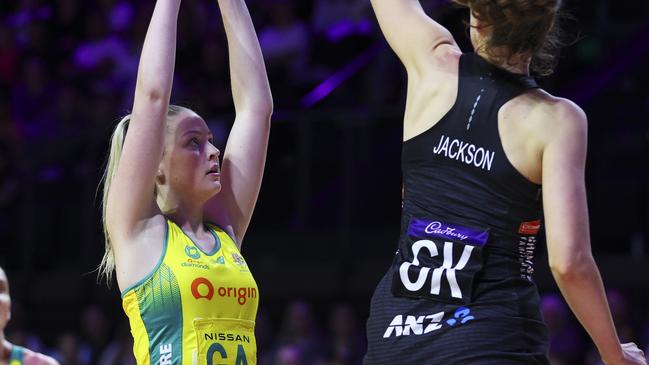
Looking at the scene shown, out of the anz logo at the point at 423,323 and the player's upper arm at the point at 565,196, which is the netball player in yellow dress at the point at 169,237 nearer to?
the anz logo at the point at 423,323

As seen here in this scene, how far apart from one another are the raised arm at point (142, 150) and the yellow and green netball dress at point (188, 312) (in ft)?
0.46

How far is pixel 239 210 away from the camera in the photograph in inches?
140

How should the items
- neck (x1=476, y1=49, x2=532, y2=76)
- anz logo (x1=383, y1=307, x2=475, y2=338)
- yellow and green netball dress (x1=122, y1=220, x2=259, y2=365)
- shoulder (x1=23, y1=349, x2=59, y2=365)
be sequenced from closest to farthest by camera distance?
anz logo (x1=383, y1=307, x2=475, y2=338)
neck (x1=476, y1=49, x2=532, y2=76)
yellow and green netball dress (x1=122, y1=220, x2=259, y2=365)
shoulder (x1=23, y1=349, x2=59, y2=365)

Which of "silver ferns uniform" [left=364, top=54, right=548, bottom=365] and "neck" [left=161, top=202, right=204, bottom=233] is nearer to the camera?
"silver ferns uniform" [left=364, top=54, right=548, bottom=365]

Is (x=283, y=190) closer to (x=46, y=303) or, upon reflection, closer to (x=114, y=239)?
(x=46, y=303)

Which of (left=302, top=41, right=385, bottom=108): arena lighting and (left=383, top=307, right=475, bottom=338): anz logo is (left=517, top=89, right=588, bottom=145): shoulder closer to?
(left=383, top=307, right=475, bottom=338): anz logo

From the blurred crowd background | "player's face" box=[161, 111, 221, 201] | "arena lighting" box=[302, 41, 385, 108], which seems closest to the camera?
"player's face" box=[161, 111, 221, 201]

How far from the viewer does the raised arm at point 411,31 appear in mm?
2742

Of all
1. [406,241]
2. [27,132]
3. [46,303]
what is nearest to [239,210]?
[406,241]

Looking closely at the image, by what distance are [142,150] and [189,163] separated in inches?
9.1

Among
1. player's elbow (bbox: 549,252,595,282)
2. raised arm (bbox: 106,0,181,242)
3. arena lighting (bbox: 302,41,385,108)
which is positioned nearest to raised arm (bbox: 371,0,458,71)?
player's elbow (bbox: 549,252,595,282)

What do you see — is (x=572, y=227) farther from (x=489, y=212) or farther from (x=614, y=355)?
(x=614, y=355)

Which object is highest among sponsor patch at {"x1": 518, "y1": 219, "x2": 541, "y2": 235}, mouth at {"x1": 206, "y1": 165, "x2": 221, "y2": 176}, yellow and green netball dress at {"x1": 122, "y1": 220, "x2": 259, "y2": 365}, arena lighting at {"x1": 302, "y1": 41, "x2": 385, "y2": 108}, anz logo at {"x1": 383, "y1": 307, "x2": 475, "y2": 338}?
sponsor patch at {"x1": 518, "y1": 219, "x2": 541, "y2": 235}

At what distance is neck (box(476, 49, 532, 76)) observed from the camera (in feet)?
8.75
